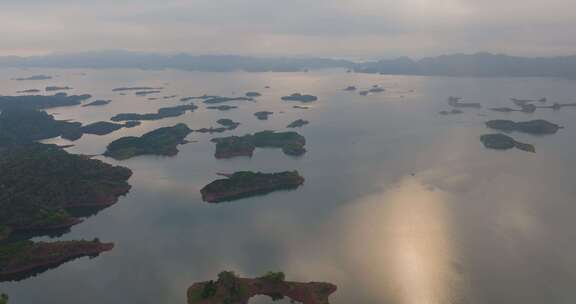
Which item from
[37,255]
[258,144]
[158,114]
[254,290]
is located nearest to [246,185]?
[254,290]

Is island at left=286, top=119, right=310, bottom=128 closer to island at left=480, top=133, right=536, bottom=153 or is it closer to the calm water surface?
the calm water surface

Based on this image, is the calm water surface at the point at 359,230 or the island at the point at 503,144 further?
the island at the point at 503,144

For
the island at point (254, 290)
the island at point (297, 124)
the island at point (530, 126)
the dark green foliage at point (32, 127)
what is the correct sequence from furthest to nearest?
1. the island at point (297, 124)
2. the island at point (530, 126)
3. the dark green foliage at point (32, 127)
4. the island at point (254, 290)

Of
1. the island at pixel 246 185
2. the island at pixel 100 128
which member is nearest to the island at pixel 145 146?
the island at pixel 100 128

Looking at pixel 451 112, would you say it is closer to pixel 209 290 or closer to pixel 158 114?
pixel 158 114

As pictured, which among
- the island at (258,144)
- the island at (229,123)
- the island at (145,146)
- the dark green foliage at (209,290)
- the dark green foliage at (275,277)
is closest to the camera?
the dark green foliage at (209,290)

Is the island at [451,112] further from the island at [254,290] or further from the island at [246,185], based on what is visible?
the island at [254,290]
